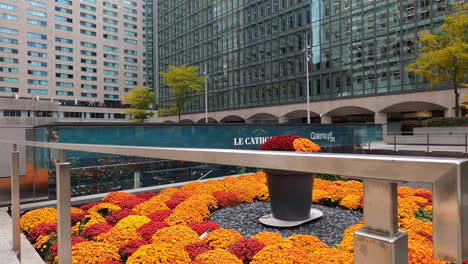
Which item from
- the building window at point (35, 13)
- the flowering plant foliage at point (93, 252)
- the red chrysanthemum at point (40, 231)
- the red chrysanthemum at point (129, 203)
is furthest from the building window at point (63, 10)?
the flowering plant foliage at point (93, 252)

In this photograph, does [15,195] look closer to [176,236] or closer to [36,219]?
[36,219]

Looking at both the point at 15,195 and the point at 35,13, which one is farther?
the point at 35,13

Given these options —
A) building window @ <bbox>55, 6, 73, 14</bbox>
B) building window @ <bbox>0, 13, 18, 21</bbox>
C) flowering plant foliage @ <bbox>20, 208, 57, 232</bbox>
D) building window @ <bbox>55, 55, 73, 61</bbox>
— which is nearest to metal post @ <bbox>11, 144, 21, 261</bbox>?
flowering plant foliage @ <bbox>20, 208, 57, 232</bbox>

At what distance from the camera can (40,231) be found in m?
6.53

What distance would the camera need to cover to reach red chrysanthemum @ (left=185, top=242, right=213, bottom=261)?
5.19 metres

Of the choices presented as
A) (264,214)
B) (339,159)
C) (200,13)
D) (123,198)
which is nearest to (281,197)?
(264,214)

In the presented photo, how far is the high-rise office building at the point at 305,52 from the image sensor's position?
42.2m

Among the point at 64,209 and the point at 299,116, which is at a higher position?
the point at 299,116

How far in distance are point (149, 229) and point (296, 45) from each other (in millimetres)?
51931

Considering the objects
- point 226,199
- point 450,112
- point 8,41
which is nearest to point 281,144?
point 226,199

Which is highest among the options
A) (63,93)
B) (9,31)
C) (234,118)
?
(9,31)

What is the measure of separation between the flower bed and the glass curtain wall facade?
3834cm

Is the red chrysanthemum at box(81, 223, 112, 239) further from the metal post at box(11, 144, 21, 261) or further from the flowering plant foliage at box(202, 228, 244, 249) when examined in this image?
the flowering plant foliage at box(202, 228, 244, 249)

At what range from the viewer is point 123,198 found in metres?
9.47
